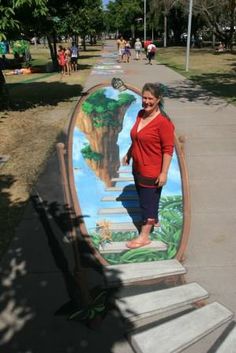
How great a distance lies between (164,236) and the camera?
5441 mm

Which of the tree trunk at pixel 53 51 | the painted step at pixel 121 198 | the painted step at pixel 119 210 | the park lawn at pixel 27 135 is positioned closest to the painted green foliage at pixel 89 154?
the painted step at pixel 121 198

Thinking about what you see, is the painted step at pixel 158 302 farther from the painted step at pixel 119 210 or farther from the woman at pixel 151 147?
the painted step at pixel 119 210

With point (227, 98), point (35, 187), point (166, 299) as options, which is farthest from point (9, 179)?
point (227, 98)

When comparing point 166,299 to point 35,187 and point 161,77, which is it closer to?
point 35,187

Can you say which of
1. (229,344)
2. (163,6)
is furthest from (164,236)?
(163,6)

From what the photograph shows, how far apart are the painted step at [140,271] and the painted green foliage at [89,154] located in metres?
2.12

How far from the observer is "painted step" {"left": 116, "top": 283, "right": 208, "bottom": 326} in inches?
159

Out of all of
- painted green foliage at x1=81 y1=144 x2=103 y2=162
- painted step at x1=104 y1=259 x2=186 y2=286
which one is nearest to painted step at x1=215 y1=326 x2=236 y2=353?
painted step at x1=104 y1=259 x2=186 y2=286

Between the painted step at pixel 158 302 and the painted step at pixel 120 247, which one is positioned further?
the painted step at pixel 120 247

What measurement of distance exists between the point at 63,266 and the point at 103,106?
111 inches

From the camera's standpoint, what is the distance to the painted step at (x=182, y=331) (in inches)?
144

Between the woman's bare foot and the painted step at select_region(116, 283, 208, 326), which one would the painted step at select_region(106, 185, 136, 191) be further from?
the painted step at select_region(116, 283, 208, 326)

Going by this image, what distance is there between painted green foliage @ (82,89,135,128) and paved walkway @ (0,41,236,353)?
126 centimetres

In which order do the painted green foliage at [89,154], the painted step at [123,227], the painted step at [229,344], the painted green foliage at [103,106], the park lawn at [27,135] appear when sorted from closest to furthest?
1. the painted step at [229,344]
2. the painted step at [123,227]
3. the painted green foliage at [89,154]
4. the park lawn at [27,135]
5. the painted green foliage at [103,106]
